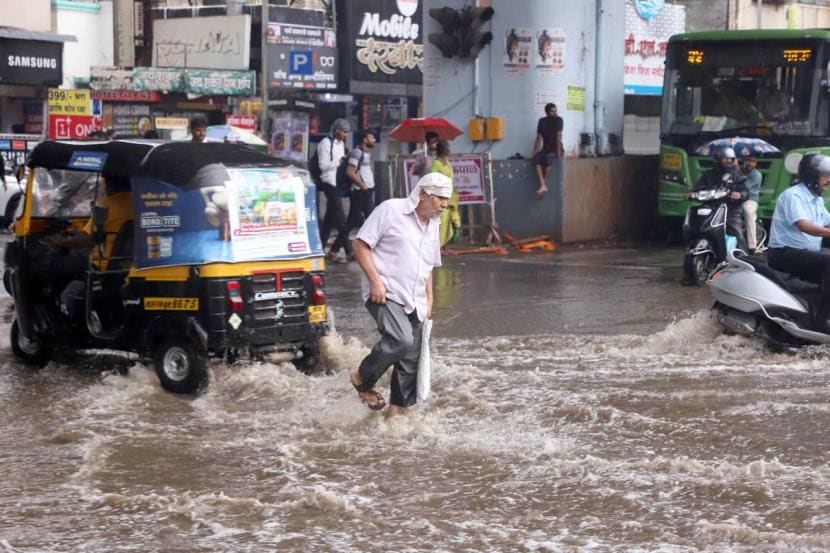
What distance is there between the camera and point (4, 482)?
22.5 ft

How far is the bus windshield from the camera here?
18.4 meters

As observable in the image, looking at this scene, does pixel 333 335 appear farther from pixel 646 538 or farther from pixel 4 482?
pixel 646 538

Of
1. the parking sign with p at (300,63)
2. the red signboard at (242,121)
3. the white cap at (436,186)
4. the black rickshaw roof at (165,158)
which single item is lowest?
the white cap at (436,186)

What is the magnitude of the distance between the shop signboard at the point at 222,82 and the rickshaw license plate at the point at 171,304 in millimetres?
20605

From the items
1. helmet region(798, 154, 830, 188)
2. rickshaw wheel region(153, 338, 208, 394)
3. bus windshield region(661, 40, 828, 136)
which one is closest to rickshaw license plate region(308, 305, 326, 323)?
rickshaw wheel region(153, 338, 208, 394)

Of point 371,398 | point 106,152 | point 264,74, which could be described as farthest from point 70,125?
point 371,398

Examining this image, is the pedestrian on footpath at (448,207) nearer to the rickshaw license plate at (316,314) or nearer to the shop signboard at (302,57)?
the rickshaw license plate at (316,314)

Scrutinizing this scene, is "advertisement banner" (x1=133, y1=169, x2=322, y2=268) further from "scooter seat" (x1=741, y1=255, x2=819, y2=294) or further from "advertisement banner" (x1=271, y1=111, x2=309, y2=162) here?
"advertisement banner" (x1=271, y1=111, x2=309, y2=162)

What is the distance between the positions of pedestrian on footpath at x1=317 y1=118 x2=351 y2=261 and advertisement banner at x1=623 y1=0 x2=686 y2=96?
11892mm

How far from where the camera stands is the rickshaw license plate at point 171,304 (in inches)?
344

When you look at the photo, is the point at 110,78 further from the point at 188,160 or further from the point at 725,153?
the point at 188,160

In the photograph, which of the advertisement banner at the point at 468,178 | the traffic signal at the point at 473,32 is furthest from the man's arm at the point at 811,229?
the traffic signal at the point at 473,32

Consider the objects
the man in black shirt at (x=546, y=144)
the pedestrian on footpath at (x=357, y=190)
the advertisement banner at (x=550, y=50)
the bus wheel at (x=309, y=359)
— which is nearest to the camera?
the bus wheel at (x=309, y=359)

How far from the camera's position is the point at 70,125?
26.1 meters
